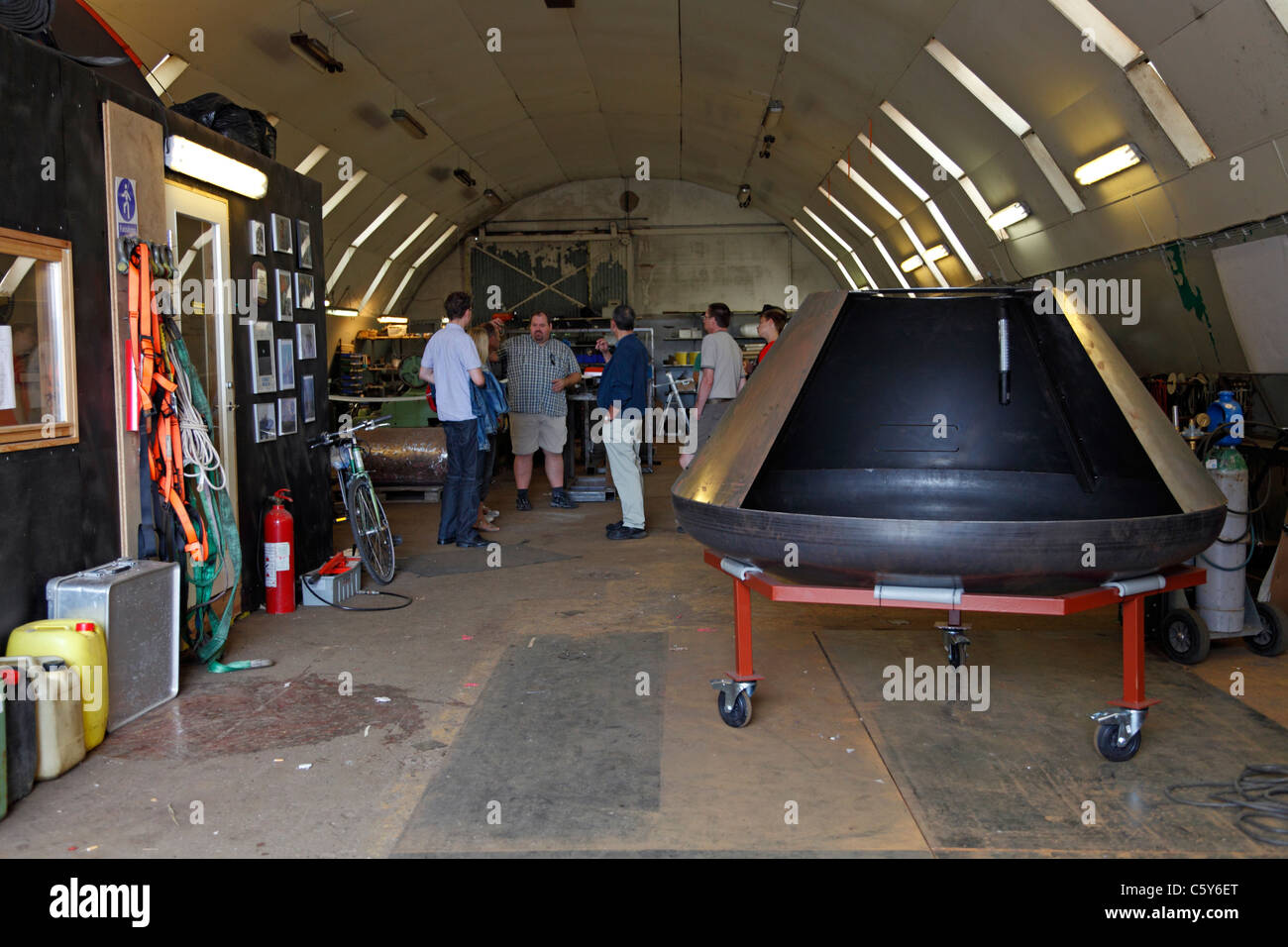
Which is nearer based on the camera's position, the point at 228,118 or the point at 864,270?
the point at 228,118

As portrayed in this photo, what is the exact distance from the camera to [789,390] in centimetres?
398

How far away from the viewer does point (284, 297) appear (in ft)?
20.3

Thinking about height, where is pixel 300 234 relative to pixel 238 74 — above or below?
below

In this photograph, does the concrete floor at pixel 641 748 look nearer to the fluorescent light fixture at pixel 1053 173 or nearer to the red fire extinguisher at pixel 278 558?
the red fire extinguisher at pixel 278 558

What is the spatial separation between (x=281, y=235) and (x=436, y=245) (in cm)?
1377

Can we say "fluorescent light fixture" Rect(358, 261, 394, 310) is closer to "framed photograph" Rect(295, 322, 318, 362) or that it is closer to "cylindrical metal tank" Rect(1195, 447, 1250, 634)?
"framed photograph" Rect(295, 322, 318, 362)

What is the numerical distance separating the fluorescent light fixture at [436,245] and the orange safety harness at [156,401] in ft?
50.0

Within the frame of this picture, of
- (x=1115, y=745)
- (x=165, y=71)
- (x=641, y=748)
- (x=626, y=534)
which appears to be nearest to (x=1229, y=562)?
(x=1115, y=745)

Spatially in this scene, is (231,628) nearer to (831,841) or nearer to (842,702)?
(842,702)

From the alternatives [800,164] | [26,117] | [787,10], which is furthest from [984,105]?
[26,117]

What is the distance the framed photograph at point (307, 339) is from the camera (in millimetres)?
6418

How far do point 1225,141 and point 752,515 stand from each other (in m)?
4.64

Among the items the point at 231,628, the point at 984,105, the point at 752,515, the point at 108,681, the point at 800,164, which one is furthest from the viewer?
the point at 800,164

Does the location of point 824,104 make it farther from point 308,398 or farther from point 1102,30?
point 308,398
